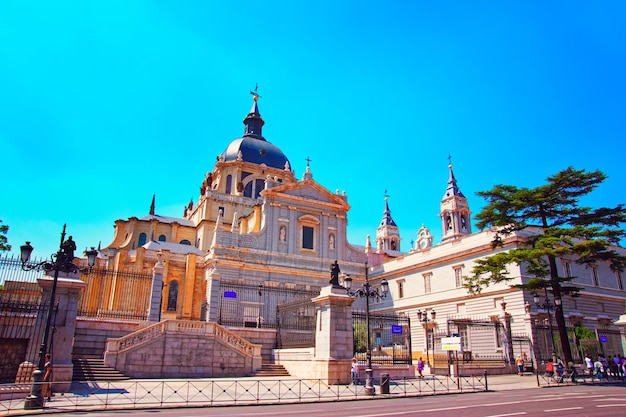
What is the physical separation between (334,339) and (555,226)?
15.3 metres

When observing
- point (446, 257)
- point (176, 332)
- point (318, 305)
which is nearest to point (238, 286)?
point (176, 332)

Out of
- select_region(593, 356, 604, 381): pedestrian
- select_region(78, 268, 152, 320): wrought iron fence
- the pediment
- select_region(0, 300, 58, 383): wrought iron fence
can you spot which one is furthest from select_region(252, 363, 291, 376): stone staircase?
the pediment

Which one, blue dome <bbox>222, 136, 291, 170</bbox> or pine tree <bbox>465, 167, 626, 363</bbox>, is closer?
pine tree <bbox>465, 167, 626, 363</bbox>

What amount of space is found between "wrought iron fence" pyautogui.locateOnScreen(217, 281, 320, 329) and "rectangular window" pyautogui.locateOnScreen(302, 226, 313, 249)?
12723 millimetres

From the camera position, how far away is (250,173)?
199 feet

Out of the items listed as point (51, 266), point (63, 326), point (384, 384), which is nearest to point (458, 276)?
point (384, 384)

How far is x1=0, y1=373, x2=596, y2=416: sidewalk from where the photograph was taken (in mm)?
12666

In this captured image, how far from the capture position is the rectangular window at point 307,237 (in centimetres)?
4722

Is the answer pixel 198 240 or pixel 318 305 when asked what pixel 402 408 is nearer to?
pixel 318 305

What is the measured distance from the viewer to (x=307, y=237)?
1875 inches

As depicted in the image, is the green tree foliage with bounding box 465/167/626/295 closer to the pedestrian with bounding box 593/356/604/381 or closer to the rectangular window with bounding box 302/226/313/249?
the pedestrian with bounding box 593/356/604/381

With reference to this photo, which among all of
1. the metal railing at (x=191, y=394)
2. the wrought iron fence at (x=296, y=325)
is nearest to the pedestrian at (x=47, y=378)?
the metal railing at (x=191, y=394)

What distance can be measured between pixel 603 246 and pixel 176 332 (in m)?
21.1

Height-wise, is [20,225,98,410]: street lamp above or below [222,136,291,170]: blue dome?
A: below
